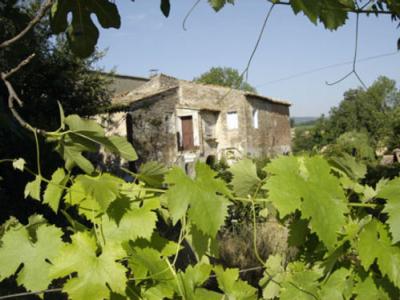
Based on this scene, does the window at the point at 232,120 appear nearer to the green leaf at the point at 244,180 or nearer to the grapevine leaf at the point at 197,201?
the green leaf at the point at 244,180

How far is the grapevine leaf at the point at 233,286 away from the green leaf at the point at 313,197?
0.35 m

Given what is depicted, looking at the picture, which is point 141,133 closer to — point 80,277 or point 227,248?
Result: point 227,248

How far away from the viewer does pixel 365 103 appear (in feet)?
120

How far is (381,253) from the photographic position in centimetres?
98

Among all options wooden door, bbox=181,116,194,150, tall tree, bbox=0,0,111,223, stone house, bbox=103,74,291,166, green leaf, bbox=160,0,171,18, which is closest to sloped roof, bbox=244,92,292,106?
stone house, bbox=103,74,291,166

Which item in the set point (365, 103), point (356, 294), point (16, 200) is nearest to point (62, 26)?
point (356, 294)

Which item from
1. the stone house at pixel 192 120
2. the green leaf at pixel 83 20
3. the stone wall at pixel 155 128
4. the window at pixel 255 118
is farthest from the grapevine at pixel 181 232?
the window at pixel 255 118

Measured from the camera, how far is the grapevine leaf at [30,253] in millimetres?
1019

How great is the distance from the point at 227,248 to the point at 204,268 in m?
3.82

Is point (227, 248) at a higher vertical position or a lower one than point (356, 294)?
lower

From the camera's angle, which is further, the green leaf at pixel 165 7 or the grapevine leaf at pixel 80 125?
the green leaf at pixel 165 7

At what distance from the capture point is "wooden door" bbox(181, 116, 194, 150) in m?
23.5

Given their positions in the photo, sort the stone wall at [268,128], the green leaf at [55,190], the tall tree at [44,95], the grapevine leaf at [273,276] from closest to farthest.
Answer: the green leaf at [55,190] < the grapevine leaf at [273,276] < the tall tree at [44,95] < the stone wall at [268,128]

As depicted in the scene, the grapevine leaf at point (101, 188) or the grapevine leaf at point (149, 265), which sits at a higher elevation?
the grapevine leaf at point (101, 188)
